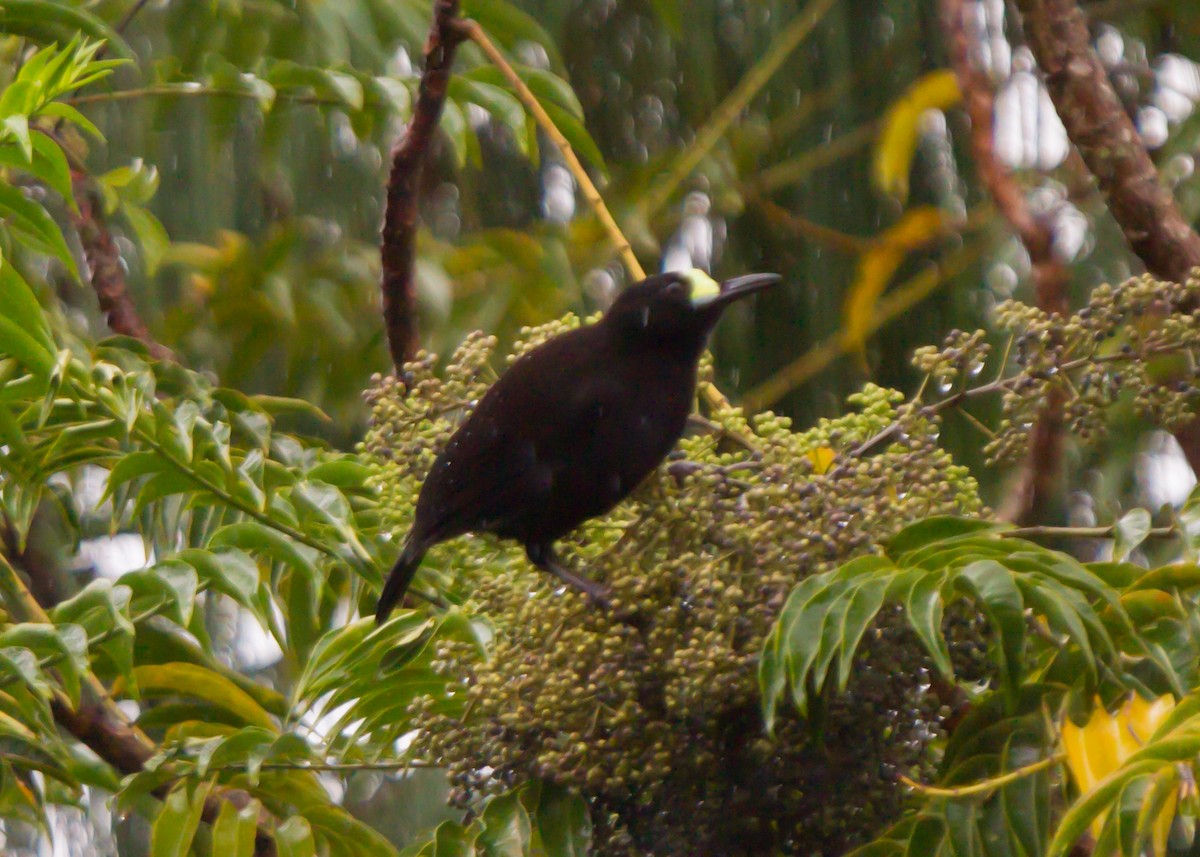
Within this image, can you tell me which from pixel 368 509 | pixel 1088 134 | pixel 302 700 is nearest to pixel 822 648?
pixel 302 700

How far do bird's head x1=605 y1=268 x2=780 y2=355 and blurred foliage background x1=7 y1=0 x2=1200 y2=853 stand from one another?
2.84 ft

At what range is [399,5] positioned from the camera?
122 inches

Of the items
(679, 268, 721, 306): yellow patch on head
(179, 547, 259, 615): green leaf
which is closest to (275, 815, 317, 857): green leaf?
(179, 547, 259, 615): green leaf

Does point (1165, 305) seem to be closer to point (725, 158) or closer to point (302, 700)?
point (302, 700)

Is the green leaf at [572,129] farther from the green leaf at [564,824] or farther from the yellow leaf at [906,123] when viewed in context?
the green leaf at [564,824]

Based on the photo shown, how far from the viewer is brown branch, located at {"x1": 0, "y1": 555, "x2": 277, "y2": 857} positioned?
2.09 metres

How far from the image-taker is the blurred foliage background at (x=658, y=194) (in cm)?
323

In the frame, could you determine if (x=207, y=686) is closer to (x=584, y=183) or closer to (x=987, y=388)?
(x=584, y=183)

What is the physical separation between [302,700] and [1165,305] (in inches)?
41.5

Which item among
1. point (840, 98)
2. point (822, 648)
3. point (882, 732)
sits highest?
point (840, 98)

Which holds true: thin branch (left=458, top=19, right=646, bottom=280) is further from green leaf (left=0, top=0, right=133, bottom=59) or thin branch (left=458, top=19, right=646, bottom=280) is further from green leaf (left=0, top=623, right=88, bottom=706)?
green leaf (left=0, top=623, right=88, bottom=706)

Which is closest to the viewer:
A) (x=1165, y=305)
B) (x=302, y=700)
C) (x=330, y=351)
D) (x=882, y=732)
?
(x=882, y=732)

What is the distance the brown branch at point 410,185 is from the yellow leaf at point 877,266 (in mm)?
1140

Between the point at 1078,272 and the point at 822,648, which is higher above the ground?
the point at 1078,272
